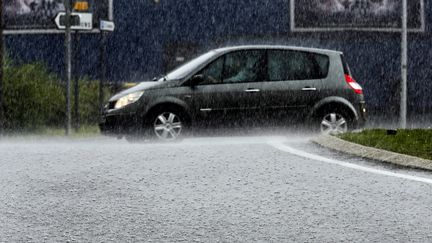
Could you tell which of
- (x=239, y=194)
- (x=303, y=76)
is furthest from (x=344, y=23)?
(x=239, y=194)

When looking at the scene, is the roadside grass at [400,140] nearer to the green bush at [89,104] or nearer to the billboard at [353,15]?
the green bush at [89,104]

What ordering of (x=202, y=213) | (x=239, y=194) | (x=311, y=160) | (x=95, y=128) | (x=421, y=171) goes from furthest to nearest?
(x=95, y=128) < (x=311, y=160) < (x=421, y=171) < (x=239, y=194) < (x=202, y=213)

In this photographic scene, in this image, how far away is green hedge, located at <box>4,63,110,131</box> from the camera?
755 inches

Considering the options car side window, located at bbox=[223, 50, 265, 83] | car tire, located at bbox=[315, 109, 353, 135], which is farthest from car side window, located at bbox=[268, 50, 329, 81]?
car tire, located at bbox=[315, 109, 353, 135]

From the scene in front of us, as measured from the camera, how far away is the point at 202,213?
24.3 feet

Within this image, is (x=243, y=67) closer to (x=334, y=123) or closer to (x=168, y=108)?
(x=168, y=108)

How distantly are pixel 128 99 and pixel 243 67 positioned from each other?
1871 mm

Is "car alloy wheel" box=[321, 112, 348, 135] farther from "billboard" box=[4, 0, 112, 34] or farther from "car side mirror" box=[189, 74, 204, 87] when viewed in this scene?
"billboard" box=[4, 0, 112, 34]

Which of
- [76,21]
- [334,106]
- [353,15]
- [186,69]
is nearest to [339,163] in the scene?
[334,106]

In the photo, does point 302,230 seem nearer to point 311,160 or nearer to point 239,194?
point 239,194

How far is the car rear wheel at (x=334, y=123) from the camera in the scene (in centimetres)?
1421

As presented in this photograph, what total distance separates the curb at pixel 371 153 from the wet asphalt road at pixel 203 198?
0.23m

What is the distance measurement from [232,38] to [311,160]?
17482 mm

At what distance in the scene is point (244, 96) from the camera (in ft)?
45.9
